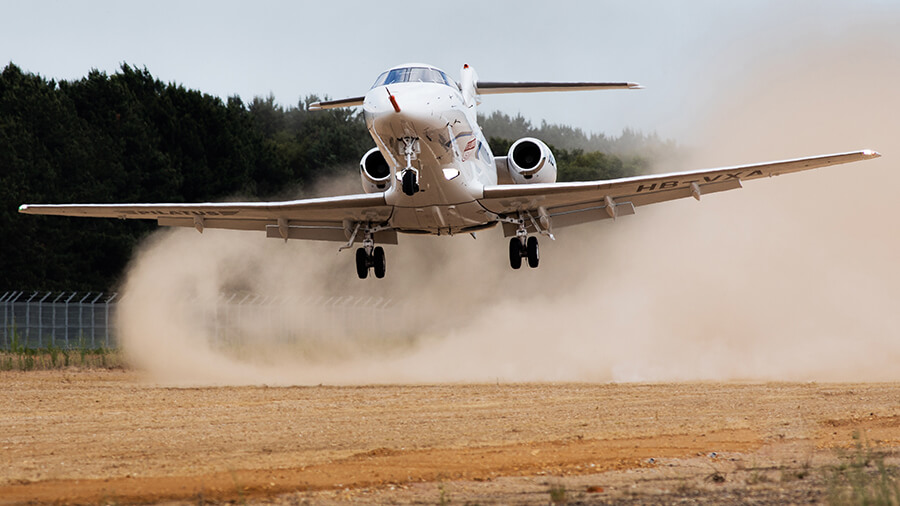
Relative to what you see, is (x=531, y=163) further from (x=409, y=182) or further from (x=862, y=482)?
(x=862, y=482)

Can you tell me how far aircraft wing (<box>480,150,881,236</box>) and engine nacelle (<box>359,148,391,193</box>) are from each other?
226cm

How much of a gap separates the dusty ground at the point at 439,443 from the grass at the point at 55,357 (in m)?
8.04

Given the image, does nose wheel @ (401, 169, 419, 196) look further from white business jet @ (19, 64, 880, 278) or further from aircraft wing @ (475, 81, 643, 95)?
aircraft wing @ (475, 81, 643, 95)

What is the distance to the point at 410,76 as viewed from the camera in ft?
66.4

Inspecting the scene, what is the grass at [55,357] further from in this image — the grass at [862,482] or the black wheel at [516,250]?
the grass at [862,482]

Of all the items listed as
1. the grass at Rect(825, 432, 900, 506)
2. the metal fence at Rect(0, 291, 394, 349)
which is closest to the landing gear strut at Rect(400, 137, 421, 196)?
the grass at Rect(825, 432, 900, 506)

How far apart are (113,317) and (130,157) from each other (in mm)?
22048

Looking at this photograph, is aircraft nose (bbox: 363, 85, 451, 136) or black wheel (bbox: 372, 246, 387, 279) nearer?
aircraft nose (bbox: 363, 85, 451, 136)

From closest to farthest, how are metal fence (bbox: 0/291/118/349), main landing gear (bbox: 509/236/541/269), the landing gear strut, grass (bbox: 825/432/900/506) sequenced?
grass (bbox: 825/432/900/506) → the landing gear strut → main landing gear (bbox: 509/236/541/269) → metal fence (bbox: 0/291/118/349)

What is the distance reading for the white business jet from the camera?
20031 millimetres

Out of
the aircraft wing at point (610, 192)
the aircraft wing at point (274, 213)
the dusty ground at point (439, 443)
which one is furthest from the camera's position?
the aircraft wing at point (274, 213)

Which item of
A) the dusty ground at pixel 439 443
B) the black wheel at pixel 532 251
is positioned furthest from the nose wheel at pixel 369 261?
the dusty ground at pixel 439 443

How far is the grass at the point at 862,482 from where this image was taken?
28.9 feet

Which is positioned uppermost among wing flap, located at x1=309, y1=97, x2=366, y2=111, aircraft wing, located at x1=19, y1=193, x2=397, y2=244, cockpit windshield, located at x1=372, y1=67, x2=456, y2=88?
wing flap, located at x1=309, y1=97, x2=366, y2=111
